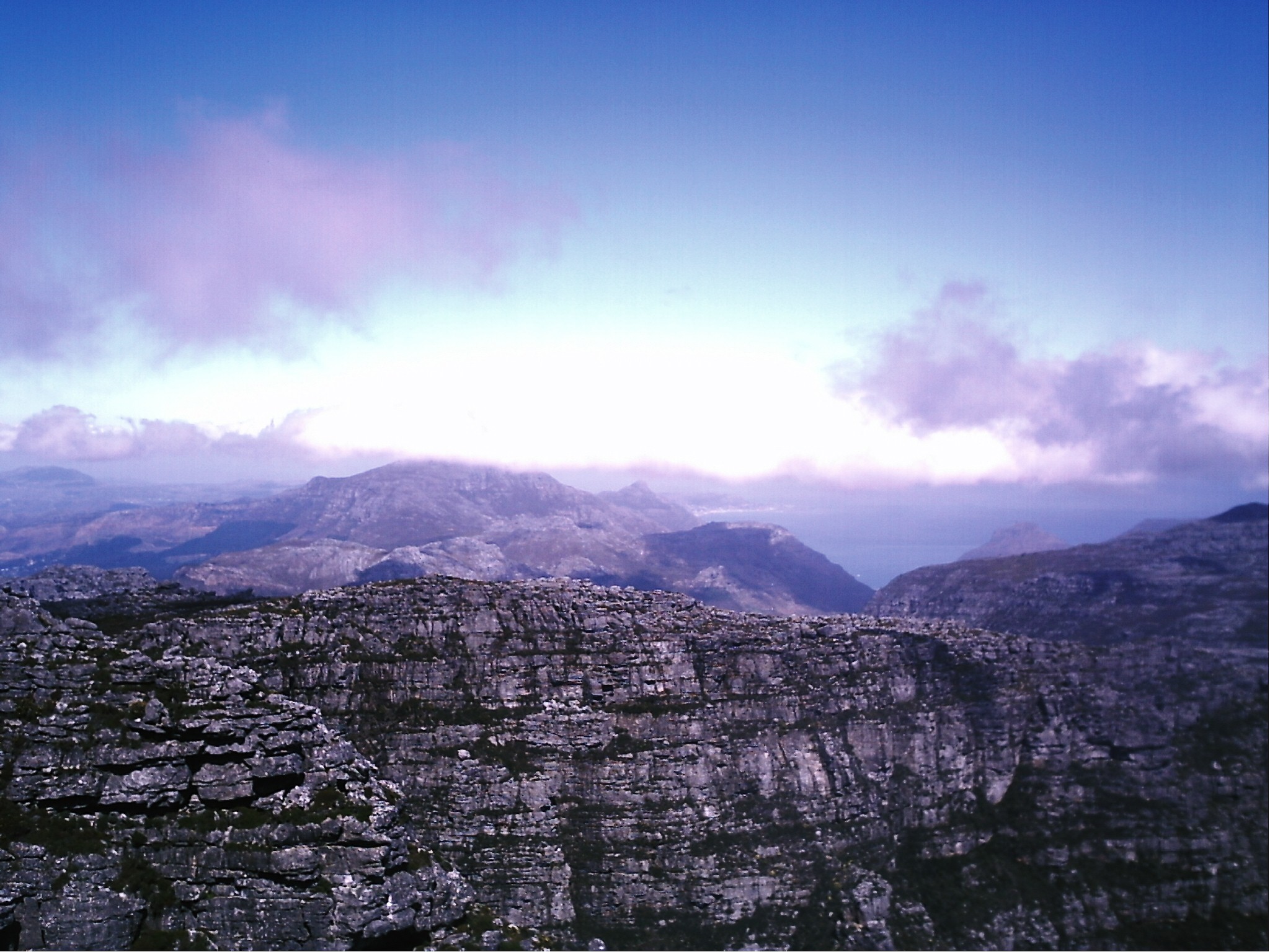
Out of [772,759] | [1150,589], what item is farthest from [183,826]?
[1150,589]

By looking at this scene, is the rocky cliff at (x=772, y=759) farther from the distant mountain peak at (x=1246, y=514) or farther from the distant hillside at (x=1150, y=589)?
the distant mountain peak at (x=1246, y=514)

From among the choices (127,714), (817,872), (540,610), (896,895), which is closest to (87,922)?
(127,714)

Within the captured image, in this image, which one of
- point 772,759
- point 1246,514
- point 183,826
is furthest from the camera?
point 772,759

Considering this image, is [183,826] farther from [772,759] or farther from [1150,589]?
[1150,589]

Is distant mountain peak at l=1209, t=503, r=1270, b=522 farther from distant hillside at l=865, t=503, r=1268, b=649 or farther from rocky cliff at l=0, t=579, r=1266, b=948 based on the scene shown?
rocky cliff at l=0, t=579, r=1266, b=948

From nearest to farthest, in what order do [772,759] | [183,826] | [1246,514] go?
[183,826] < [1246,514] < [772,759]

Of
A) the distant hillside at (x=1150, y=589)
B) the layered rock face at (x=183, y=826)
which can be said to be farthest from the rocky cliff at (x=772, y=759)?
the layered rock face at (x=183, y=826)

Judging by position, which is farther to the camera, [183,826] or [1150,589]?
[1150,589]
